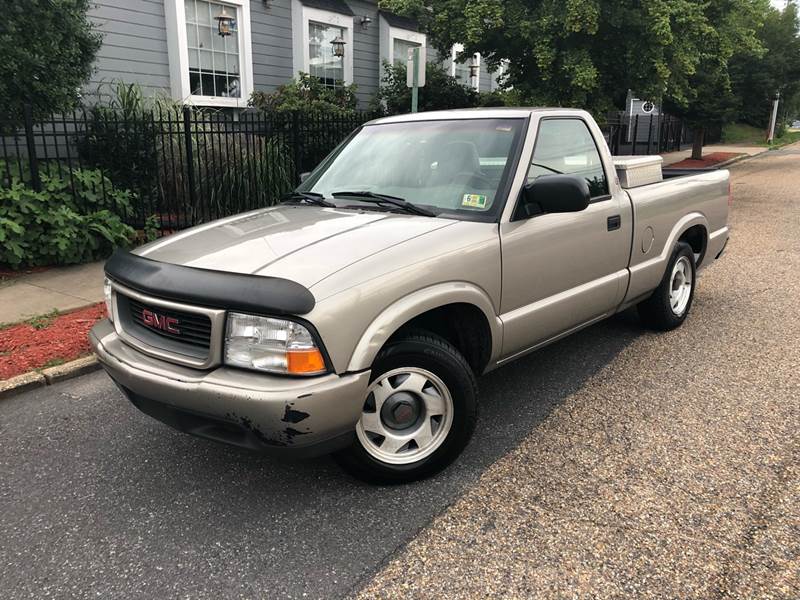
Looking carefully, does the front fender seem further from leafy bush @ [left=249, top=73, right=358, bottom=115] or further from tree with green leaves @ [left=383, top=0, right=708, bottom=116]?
leafy bush @ [left=249, top=73, right=358, bottom=115]

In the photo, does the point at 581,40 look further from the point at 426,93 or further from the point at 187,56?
the point at 187,56

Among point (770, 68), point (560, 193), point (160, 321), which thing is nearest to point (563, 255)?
point (560, 193)

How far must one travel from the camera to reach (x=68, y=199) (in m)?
7.27

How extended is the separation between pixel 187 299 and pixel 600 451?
224cm

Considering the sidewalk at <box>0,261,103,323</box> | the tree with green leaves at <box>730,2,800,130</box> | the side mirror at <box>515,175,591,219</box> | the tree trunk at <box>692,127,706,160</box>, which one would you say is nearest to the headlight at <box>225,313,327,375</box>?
the side mirror at <box>515,175,591,219</box>

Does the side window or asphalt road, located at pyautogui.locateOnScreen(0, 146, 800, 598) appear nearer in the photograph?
asphalt road, located at pyautogui.locateOnScreen(0, 146, 800, 598)

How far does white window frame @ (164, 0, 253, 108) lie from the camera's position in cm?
1051

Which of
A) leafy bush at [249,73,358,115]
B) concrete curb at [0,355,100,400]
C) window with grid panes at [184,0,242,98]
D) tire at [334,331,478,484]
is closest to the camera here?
tire at [334,331,478,484]

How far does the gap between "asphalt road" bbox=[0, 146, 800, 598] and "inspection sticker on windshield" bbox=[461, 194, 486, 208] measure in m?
1.28

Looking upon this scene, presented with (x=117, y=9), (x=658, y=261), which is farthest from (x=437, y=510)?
(x=117, y=9)

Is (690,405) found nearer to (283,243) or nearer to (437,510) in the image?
(437,510)

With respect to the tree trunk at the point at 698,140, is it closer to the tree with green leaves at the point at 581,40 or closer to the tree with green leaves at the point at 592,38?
the tree with green leaves at the point at 592,38

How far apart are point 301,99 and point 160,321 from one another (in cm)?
968

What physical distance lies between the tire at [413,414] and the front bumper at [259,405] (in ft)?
0.73
